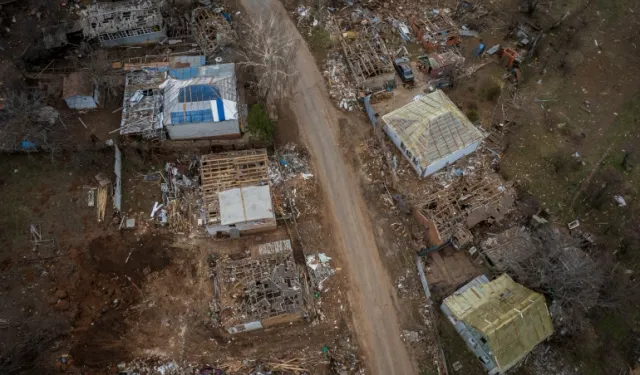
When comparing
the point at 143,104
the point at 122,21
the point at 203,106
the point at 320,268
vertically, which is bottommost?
the point at 320,268

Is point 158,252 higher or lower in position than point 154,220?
lower

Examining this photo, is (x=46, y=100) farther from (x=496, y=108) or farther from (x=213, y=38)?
(x=496, y=108)

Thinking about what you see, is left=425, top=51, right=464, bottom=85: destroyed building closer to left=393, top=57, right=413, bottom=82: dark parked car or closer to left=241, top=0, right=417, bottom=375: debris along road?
left=393, top=57, right=413, bottom=82: dark parked car

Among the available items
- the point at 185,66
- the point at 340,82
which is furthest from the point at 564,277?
the point at 185,66

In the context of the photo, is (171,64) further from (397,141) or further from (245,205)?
(397,141)

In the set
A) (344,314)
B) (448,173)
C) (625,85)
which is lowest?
(344,314)

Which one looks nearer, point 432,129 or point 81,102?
point 432,129

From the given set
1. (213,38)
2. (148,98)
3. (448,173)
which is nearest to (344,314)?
(448,173)
